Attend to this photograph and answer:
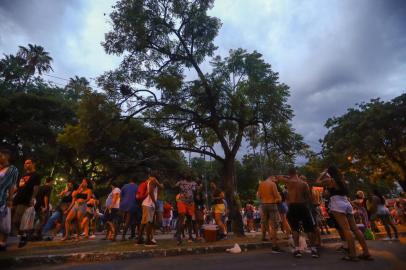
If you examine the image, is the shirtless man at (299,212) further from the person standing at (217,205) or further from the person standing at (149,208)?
the person standing at (217,205)

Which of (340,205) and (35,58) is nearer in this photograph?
(340,205)

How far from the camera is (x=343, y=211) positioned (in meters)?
6.35

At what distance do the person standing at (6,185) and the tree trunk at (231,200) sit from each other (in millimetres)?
7716

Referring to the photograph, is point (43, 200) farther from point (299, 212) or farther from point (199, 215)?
point (299, 212)

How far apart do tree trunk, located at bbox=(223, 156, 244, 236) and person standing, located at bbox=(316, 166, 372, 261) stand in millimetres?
5658

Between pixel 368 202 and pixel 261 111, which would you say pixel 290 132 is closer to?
pixel 261 111

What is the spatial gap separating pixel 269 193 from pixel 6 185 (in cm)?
597

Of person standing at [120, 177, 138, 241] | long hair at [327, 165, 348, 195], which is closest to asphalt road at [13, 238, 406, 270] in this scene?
long hair at [327, 165, 348, 195]

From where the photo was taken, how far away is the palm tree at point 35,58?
32453 mm

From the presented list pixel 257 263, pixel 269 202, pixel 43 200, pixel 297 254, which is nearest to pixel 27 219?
pixel 43 200

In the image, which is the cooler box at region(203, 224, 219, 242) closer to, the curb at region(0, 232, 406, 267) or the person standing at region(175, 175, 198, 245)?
the person standing at region(175, 175, 198, 245)

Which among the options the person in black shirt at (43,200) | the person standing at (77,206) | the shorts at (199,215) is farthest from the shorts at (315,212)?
the person in black shirt at (43,200)

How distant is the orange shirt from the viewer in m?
8.14

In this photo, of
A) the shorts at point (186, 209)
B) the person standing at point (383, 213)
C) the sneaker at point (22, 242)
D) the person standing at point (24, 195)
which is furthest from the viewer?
the person standing at point (383, 213)
